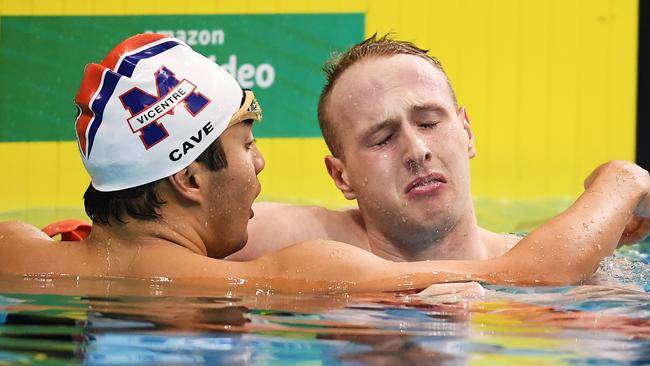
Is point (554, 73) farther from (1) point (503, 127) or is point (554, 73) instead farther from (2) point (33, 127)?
(2) point (33, 127)

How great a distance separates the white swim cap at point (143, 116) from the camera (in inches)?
122

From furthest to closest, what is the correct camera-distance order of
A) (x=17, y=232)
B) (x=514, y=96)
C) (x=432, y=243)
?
(x=514, y=96)
(x=432, y=243)
(x=17, y=232)

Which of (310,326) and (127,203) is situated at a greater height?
(127,203)

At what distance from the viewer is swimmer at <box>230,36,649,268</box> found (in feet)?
11.1

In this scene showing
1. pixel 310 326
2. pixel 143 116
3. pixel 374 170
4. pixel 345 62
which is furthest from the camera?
pixel 345 62

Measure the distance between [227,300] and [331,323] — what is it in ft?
1.38

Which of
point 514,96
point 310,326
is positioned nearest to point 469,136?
point 310,326

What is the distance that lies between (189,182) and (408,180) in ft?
2.19

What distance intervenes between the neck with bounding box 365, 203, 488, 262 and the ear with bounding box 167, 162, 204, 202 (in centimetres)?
70

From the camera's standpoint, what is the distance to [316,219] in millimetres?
3803

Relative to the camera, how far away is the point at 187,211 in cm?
316

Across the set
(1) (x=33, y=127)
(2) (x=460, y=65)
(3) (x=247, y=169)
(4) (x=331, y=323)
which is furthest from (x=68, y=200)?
(4) (x=331, y=323)

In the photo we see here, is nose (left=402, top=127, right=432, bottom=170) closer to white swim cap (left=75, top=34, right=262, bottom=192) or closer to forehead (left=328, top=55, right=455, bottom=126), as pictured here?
forehead (left=328, top=55, right=455, bottom=126)

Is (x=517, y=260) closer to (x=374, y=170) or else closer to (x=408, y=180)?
(x=408, y=180)
